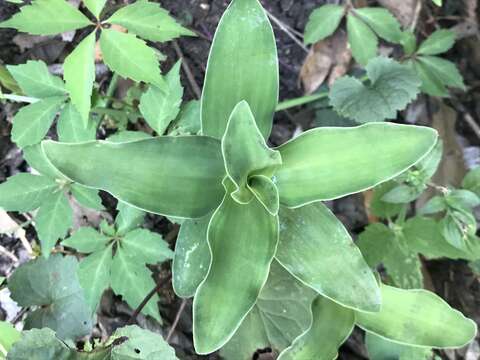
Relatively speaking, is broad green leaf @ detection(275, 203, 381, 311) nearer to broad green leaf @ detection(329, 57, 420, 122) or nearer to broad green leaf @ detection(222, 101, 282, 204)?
broad green leaf @ detection(222, 101, 282, 204)

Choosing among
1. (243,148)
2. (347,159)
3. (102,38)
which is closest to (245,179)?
(243,148)

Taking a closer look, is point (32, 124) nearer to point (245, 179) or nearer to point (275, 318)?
point (245, 179)

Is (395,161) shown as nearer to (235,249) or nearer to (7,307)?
(235,249)

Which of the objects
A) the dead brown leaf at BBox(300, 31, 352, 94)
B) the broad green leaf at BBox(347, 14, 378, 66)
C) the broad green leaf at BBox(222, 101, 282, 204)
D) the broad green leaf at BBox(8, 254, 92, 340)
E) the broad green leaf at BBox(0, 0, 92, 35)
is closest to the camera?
the broad green leaf at BBox(222, 101, 282, 204)

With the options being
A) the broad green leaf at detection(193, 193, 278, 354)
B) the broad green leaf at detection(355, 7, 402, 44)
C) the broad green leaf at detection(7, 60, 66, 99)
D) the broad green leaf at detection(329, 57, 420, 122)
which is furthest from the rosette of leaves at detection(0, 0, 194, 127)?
the broad green leaf at detection(355, 7, 402, 44)

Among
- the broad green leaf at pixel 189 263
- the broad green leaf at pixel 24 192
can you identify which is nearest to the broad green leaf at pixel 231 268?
the broad green leaf at pixel 189 263

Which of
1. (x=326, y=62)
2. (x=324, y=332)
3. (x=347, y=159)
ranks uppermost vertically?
(x=347, y=159)
